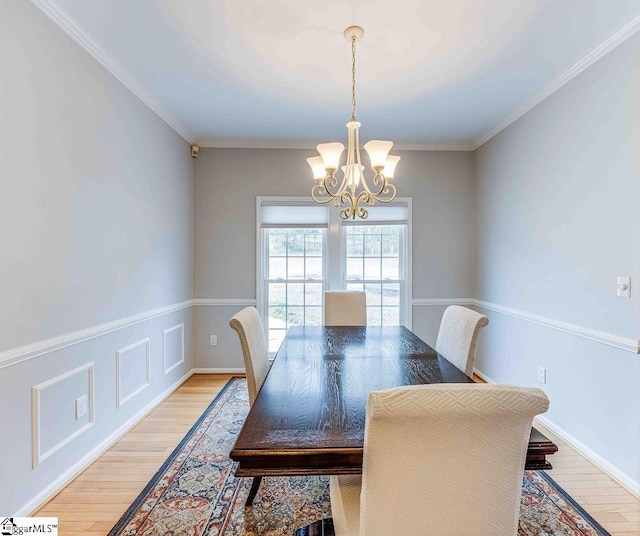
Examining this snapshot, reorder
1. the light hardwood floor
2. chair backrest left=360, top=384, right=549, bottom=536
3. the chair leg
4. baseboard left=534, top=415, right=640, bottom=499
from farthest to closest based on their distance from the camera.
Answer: baseboard left=534, top=415, right=640, bottom=499
the chair leg
the light hardwood floor
chair backrest left=360, top=384, right=549, bottom=536

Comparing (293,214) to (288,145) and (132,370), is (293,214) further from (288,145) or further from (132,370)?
(132,370)

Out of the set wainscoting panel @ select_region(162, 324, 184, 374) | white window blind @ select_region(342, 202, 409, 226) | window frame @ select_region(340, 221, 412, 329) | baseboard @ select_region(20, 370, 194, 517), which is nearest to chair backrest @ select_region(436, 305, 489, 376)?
window frame @ select_region(340, 221, 412, 329)

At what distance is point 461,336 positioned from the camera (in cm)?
211

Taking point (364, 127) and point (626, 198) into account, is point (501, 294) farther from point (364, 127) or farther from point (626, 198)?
point (364, 127)

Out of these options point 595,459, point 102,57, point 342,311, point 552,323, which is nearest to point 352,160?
point 342,311

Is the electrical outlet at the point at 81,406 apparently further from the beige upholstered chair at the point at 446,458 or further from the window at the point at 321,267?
the window at the point at 321,267

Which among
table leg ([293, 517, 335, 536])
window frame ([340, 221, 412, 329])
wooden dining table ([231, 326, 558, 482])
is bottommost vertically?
table leg ([293, 517, 335, 536])

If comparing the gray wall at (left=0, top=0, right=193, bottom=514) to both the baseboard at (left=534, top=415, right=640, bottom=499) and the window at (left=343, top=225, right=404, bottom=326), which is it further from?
the baseboard at (left=534, top=415, right=640, bottom=499)

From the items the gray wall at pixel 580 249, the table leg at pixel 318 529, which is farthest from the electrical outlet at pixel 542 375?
the table leg at pixel 318 529

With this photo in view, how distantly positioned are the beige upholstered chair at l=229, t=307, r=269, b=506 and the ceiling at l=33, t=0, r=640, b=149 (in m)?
1.61

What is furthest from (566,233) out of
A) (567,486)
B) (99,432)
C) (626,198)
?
(99,432)

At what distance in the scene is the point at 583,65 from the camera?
233 cm

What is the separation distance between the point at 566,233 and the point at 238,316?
228 cm

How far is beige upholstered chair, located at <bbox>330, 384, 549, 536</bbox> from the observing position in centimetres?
84
